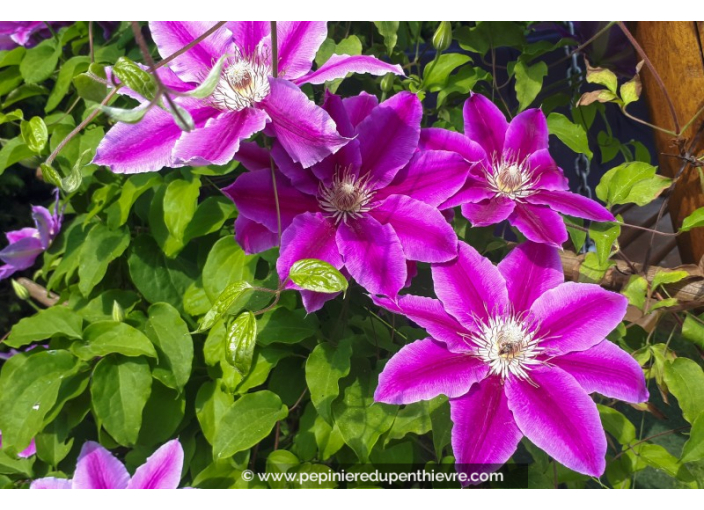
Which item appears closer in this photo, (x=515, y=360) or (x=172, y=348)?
(x=515, y=360)

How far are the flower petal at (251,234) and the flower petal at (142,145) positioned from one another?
0.09 meters

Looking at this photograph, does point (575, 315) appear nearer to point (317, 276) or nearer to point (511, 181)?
point (511, 181)

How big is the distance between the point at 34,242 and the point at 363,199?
22.3 inches

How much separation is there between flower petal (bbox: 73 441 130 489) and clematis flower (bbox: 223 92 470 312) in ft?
1.02

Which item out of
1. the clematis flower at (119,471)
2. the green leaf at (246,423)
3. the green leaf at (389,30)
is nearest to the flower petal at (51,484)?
the clematis flower at (119,471)

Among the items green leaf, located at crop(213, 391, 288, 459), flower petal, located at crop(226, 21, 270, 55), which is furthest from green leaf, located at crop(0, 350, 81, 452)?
flower petal, located at crop(226, 21, 270, 55)

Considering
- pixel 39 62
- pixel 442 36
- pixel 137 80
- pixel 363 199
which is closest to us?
pixel 137 80

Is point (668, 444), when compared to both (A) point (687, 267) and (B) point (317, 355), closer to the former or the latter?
(A) point (687, 267)

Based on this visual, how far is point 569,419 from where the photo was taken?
1.81 ft

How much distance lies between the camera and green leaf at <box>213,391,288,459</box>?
64 centimetres

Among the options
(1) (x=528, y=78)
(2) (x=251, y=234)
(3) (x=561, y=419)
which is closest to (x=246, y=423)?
(2) (x=251, y=234)

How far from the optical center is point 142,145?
53cm

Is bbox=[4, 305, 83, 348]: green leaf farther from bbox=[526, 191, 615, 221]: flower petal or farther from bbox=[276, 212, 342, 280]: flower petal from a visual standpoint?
bbox=[526, 191, 615, 221]: flower petal

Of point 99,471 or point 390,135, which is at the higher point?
point 390,135
